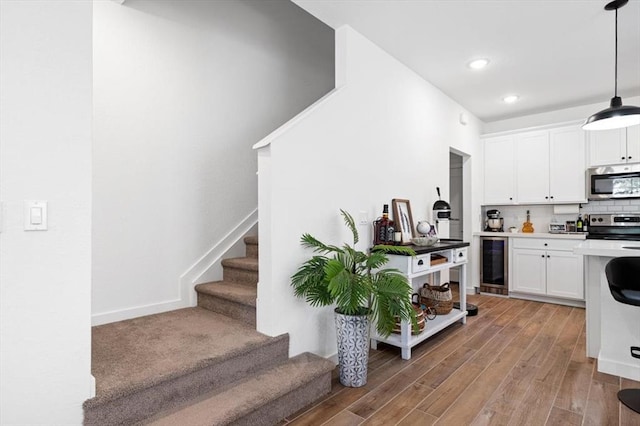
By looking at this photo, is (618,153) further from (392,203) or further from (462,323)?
(392,203)

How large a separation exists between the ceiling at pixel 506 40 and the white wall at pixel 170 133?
108 cm

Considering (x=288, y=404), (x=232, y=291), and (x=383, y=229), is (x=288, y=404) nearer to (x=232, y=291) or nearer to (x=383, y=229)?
(x=232, y=291)

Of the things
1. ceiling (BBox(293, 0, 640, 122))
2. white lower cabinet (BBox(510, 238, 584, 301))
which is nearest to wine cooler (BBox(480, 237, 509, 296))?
white lower cabinet (BBox(510, 238, 584, 301))

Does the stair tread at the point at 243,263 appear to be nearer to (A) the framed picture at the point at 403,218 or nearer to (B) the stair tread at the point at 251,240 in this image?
(B) the stair tread at the point at 251,240

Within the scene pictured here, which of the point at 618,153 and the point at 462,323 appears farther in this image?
the point at 618,153

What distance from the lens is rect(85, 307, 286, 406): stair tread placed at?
1.71 metres

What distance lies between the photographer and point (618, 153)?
446 centimetres

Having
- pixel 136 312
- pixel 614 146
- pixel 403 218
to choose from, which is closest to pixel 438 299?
pixel 403 218

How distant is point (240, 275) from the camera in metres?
3.03

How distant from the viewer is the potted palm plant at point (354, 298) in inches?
86.5

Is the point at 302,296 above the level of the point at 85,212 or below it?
below

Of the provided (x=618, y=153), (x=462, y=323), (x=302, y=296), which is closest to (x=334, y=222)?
(x=302, y=296)

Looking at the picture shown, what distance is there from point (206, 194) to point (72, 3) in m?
1.81

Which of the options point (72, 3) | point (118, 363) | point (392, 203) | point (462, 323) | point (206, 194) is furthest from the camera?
point (462, 323)
